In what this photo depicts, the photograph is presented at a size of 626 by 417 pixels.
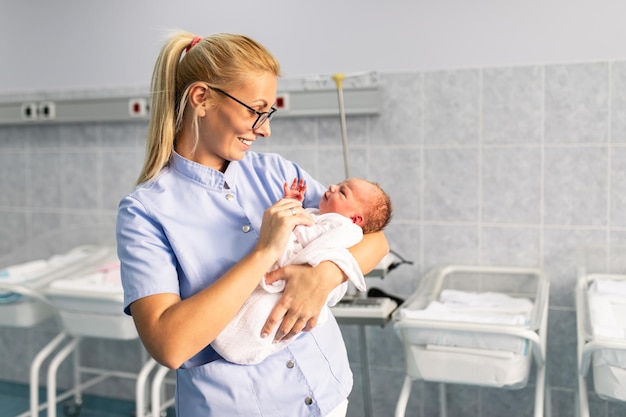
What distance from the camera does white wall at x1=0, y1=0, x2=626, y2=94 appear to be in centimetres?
284

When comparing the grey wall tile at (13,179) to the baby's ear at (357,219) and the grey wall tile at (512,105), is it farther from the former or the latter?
the baby's ear at (357,219)

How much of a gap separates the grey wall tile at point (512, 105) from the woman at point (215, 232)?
5.64 feet

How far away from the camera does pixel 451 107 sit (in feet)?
9.87

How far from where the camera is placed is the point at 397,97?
122 inches

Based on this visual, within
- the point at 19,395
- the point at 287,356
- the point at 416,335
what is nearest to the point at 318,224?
the point at 287,356

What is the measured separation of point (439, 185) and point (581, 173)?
1.91ft

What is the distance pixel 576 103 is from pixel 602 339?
3.76ft

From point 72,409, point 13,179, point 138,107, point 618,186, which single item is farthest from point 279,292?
point 13,179

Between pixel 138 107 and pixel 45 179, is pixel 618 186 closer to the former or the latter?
pixel 138 107

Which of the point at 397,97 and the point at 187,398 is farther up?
the point at 397,97

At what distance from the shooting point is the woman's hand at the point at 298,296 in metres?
1.27

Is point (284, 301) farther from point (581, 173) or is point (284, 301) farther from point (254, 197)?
point (581, 173)

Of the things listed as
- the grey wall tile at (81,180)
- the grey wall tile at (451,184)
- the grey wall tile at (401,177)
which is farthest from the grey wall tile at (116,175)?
the grey wall tile at (451,184)

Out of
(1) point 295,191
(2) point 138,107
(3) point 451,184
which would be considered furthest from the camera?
(2) point 138,107
